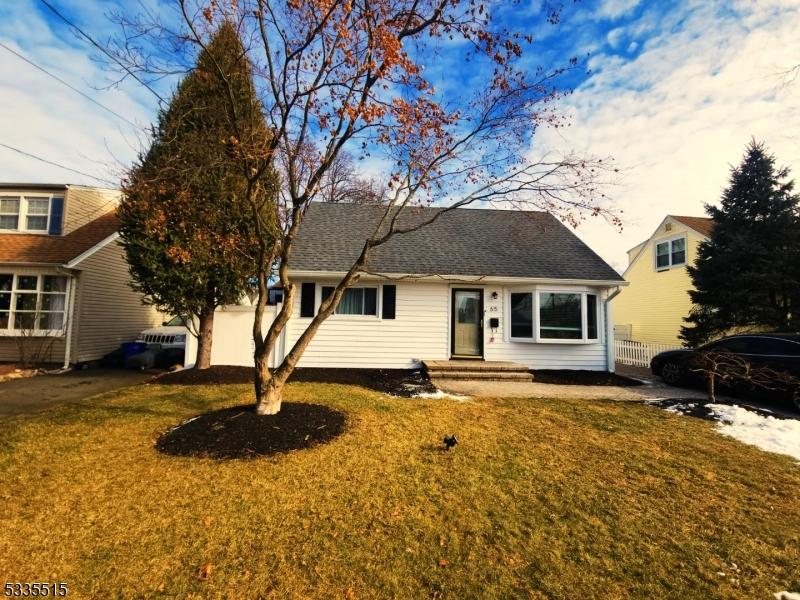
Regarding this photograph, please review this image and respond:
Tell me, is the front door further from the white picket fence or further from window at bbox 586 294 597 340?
the white picket fence

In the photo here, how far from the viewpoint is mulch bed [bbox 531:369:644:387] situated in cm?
1001

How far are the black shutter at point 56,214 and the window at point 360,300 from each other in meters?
10.5

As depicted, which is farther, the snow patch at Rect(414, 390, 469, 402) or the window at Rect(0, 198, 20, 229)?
the window at Rect(0, 198, 20, 229)

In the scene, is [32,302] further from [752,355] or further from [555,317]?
[752,355]

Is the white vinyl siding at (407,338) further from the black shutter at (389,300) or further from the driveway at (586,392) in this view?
the driveway at (586,392)

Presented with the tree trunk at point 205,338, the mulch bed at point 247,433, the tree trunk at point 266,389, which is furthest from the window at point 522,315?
the tree trunk at point 205,338

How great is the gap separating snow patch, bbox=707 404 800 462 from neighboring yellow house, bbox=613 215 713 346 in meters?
13.3

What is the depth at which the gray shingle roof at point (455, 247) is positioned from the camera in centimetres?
1141

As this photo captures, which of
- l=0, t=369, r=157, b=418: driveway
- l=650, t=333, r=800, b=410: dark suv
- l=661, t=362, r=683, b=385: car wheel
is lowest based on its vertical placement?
l=0, t=369, r=157, b=418: driveway

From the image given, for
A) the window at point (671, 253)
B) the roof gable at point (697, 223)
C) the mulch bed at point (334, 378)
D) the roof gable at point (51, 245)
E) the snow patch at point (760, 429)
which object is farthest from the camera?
the window at point (671, 253)

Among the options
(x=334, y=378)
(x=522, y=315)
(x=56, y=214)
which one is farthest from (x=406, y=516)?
(x=56, y=214)

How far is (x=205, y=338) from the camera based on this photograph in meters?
10.5

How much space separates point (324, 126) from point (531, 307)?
8.35 meters

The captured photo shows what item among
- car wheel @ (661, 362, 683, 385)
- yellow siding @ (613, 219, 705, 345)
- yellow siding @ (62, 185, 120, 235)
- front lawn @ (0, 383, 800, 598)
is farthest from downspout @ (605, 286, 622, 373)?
yellow siding @ (62, 185, 120, 235)
